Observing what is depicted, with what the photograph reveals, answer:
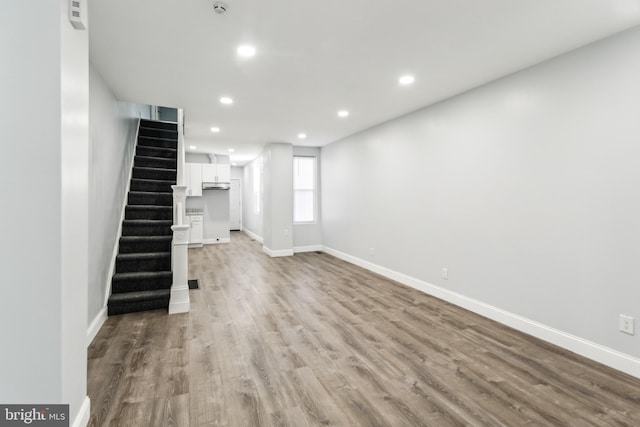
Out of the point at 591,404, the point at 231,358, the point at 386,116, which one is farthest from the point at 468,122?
the point at 231,358

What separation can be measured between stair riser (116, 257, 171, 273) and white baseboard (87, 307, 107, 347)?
0.58 meters

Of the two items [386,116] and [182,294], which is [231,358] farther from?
[386,116]

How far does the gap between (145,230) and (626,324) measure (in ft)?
16.9

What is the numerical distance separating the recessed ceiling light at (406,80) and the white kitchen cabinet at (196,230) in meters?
6.53

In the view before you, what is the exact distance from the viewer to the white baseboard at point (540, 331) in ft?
7.45

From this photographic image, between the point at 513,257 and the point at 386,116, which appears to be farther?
the point at 386,116

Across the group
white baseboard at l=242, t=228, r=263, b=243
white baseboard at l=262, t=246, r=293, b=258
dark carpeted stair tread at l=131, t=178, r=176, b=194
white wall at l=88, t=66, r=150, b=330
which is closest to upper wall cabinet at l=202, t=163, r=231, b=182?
white baseboard at l=242, t=228, r=263, b=243

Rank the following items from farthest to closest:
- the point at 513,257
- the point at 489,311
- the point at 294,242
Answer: the point at 294,242 → the point at 489,311 → the point at 513,257

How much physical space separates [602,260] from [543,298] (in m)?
0.59

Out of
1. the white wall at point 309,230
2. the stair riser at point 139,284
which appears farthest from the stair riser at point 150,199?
the white wall at point 309,230

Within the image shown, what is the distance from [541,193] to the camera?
2807 millimetres

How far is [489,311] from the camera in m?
3.28

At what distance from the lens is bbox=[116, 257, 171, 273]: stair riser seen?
370cm

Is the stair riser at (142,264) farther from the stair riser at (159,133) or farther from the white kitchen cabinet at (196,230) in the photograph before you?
the white kitchen cabinet at (196,230)
